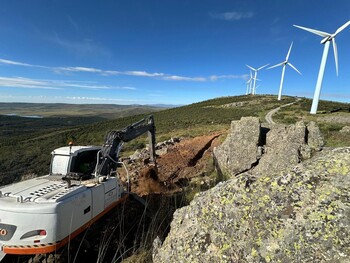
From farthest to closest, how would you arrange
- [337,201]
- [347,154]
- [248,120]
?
1. [248,120]
2. [347,154]
3. [337,201]

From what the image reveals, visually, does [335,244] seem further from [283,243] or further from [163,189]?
[163,189]

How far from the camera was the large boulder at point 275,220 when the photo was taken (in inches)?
129

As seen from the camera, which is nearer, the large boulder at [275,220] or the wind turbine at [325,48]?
the large boulder at [275,220]

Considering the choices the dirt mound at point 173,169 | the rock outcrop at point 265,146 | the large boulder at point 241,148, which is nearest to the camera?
the rock outcrop at point 265,146

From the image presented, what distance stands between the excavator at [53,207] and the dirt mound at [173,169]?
5784 mm

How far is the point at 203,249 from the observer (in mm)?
3984

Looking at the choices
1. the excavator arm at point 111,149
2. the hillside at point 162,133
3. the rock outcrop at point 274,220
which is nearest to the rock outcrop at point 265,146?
the excavator arm at point 111,149

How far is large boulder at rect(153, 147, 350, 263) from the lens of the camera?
3266mm

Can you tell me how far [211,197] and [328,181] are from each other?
1752 millimetres

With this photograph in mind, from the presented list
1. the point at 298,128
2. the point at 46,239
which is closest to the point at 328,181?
the point at 46,239

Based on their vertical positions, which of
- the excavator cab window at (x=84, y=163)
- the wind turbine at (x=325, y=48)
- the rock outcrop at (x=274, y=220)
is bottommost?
the excavator cab window at (x=84, y=163)

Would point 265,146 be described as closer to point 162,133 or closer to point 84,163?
point 84,163

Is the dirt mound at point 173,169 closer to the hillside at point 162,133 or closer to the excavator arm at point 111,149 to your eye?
the excavator arm at point 111,149

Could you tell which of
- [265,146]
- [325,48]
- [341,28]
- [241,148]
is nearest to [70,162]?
[241,148]
